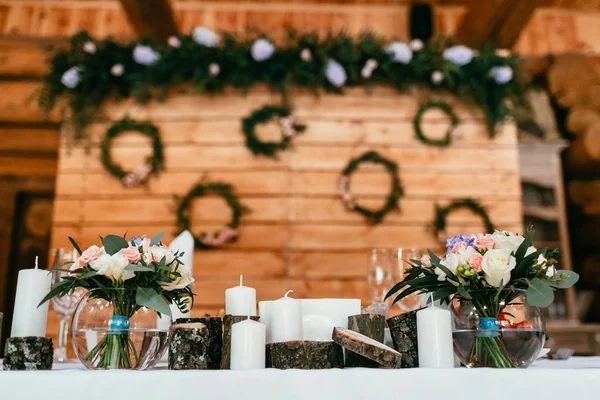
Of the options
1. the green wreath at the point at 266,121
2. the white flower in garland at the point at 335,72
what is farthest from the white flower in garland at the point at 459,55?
the green wreath at the point at 266,121

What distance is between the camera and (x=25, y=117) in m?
4.39

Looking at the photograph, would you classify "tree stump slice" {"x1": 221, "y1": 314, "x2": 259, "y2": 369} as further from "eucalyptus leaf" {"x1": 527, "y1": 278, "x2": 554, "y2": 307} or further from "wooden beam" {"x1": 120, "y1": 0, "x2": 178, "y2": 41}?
"wooden beam" {"x1": 120, "y1": 0, "x2": 178, "y2": 41}

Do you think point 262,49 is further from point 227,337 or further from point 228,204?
point 227,337

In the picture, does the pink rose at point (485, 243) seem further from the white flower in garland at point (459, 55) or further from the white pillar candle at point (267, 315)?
the white flower in garland at point (459, 55)

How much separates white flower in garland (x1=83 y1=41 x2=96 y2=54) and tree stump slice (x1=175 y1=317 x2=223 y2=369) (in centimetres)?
271

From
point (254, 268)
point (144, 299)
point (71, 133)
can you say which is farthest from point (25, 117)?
point (144, 299)

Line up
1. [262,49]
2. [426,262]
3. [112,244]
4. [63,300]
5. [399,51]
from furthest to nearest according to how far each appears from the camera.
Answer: [399,51], [262,49], [63,300], [426,262], [112,244]

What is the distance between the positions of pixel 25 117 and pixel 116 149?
4.84 ft

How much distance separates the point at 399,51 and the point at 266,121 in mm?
943

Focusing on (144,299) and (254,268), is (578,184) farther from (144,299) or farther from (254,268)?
(144,299)

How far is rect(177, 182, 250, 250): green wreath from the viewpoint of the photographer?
130 inches

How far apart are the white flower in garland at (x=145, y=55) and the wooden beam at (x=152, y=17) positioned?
0.22 metres

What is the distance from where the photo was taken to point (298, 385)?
2.74 ft

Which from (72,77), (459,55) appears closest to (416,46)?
(459,55)
